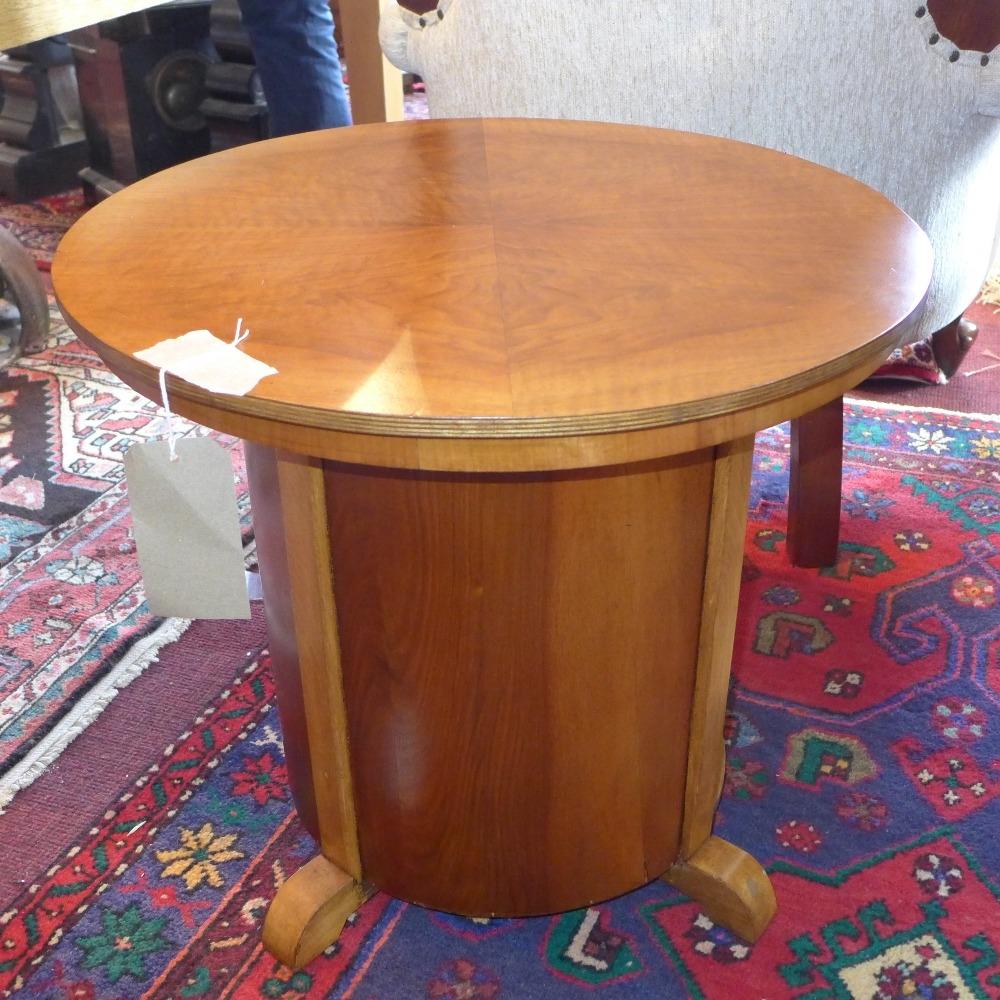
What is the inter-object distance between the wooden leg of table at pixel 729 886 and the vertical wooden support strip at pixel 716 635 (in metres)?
0.02

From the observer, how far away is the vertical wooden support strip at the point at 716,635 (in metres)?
1.00

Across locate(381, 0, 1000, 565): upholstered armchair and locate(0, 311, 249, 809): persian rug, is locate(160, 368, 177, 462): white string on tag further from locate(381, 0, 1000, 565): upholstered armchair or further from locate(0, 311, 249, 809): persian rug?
locate(381, 0, 1000, 565): upholstered armchair

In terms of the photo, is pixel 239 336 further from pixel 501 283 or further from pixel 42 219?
pixel 42 219

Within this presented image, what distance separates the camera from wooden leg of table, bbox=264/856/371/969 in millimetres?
1137

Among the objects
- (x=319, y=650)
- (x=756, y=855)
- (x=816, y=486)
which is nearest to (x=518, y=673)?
(x=319, y=650)

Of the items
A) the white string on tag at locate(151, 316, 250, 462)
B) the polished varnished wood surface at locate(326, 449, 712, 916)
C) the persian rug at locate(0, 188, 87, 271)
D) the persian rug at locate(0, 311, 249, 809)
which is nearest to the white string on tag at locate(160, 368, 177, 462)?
the white string on tag at locate(151, 316, 250, 462)

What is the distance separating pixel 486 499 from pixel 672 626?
0.74ft

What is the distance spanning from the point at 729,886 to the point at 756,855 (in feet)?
0.42

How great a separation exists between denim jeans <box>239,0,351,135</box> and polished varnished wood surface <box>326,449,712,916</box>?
178 cm

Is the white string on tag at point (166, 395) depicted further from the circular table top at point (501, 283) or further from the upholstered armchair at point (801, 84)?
the upholstered armchair at point (801, 84)

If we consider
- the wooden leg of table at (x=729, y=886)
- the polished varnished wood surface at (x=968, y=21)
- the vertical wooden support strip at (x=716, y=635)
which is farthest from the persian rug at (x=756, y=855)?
the polished varnished wood surface at (x=968, y=21)

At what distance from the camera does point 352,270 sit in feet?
3.26

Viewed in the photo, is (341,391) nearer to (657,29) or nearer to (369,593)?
(369,593)

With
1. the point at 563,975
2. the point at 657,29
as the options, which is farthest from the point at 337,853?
the point at 657,29
